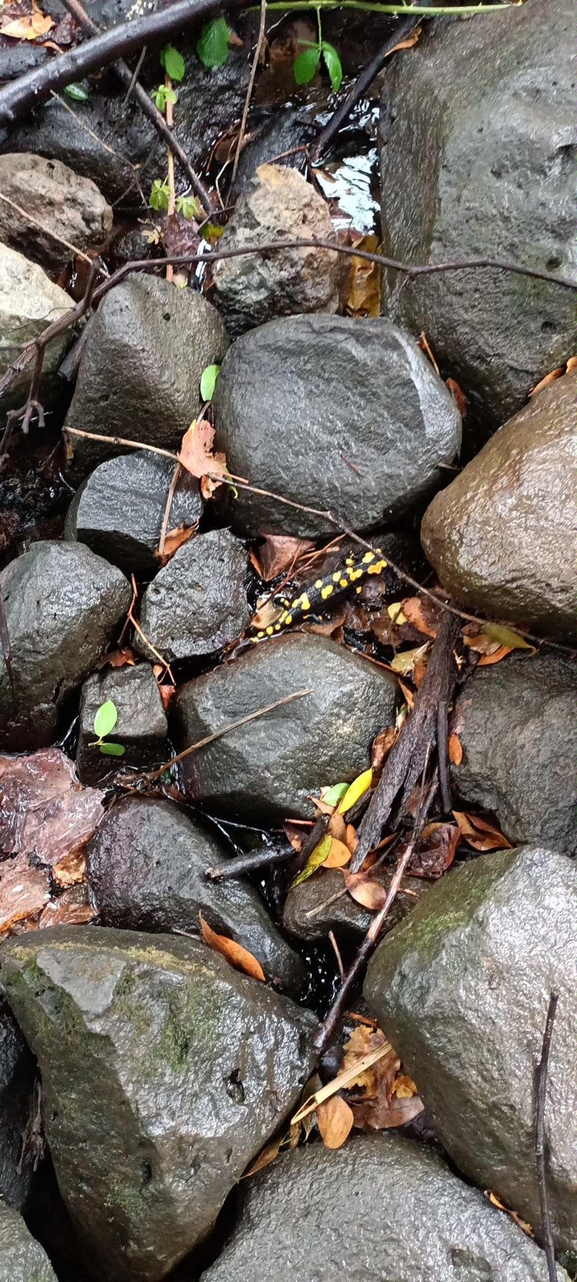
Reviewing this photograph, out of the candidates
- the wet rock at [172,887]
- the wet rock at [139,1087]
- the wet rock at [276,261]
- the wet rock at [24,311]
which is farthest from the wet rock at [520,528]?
the wet rock at [24,311]

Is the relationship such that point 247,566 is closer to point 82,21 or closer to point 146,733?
point 146,733

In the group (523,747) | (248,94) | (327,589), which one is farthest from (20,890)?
(248,94)

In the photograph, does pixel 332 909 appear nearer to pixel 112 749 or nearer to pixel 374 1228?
pixel 374 1228

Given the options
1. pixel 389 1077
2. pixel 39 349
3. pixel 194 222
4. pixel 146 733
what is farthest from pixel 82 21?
pixel 389 1077

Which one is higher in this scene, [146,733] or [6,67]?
[6,67]

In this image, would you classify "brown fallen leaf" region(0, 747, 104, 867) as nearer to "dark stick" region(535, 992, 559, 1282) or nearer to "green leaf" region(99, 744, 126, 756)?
"green leaf" region(99, 744, 126, 756)

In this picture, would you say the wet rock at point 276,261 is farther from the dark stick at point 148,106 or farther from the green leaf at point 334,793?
the green leaf at point 334,793
